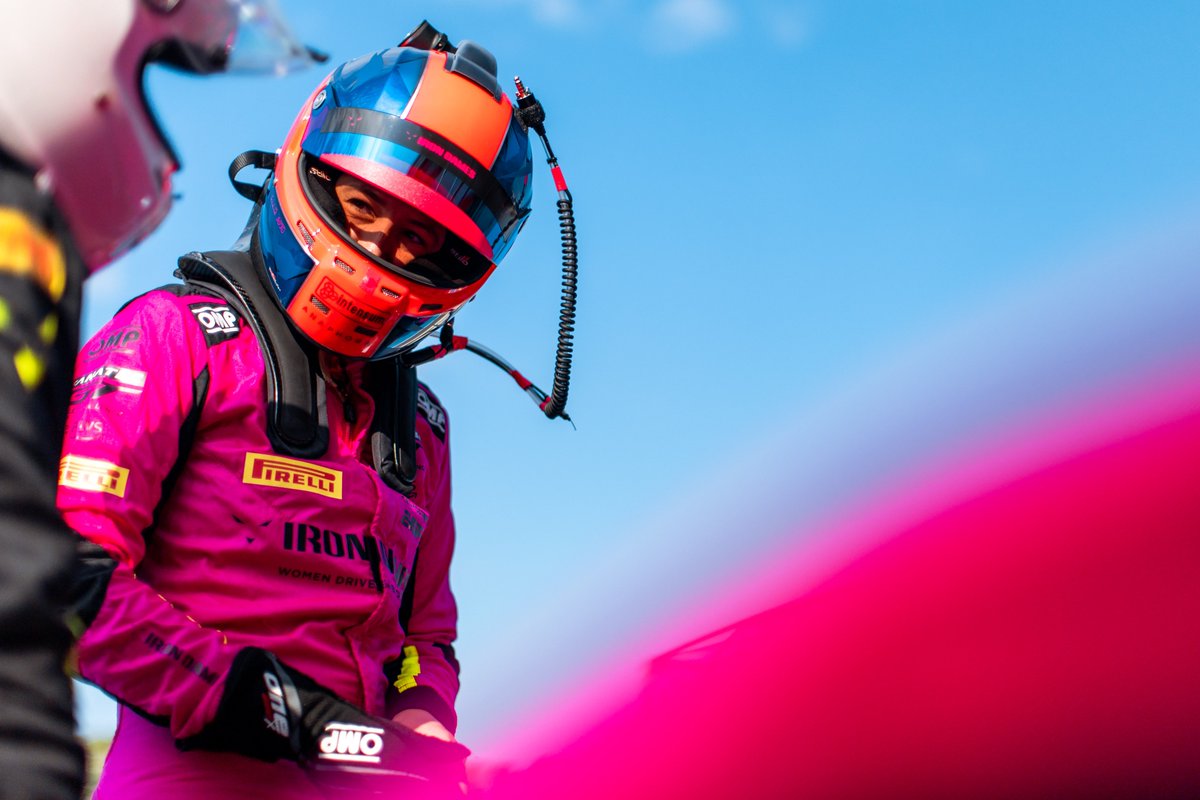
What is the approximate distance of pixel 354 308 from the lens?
318 cm

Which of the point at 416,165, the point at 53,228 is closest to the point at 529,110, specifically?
Answer: the point at 416,165

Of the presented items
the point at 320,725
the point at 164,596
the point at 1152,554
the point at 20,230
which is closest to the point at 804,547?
the point at 1152,554

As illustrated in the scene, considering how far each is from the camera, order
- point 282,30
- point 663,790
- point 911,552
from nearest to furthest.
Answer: point 282,30 < point 911,552 < point 663,790

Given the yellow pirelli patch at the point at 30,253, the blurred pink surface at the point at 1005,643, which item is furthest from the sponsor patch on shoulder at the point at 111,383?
the blurred pink surface at the point at 1005,643

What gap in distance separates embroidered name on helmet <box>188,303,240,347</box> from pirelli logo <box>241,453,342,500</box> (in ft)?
1.10

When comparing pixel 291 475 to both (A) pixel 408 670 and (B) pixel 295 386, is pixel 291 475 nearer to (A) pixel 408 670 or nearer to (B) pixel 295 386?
(B) pixel 295 386

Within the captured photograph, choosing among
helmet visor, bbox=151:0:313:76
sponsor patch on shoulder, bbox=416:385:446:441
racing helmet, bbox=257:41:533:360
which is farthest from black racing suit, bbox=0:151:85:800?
sponsor patch on shoulder, bbox=416:385:446:441

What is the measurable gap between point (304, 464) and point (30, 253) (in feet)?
5.61

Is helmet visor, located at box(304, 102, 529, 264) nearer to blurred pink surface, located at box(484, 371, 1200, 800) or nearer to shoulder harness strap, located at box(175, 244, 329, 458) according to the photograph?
shoulder harness strap, located at box(175, 244, 329, 458)

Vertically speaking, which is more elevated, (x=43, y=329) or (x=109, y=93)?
(x=109, y=93)

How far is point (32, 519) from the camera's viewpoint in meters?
1.19

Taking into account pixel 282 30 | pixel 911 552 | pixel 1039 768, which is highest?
pixel 282 30

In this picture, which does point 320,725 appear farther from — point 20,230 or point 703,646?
point 20,230

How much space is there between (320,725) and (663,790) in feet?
3.20
